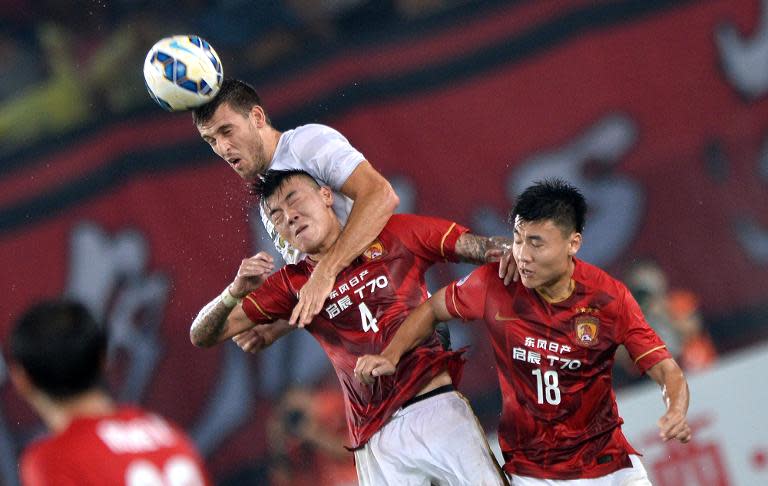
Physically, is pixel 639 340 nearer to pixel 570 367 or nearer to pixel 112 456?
pixel 570 367

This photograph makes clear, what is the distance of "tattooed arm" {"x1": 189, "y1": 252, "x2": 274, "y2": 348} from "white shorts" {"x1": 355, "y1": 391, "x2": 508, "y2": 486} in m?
0.68

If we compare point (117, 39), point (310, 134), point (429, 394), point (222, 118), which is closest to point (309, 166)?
point (310, 134)

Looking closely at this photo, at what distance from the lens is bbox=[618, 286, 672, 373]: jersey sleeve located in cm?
399

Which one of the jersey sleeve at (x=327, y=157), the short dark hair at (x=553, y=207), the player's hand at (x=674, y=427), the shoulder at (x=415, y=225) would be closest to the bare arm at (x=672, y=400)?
the player's hand at (x=674, y=427)

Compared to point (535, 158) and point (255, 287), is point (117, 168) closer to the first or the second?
point (535, 158)

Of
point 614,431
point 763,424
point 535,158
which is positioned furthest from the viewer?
point 535,158

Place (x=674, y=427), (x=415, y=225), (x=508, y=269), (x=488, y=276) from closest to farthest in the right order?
(x=674, y=427) < (x=508, y=269) < (x=488, y=276) < (x=415, y=225)

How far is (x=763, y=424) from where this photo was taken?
20.3 feet

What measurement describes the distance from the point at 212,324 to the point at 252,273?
0.32m

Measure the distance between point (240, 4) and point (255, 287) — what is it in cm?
362

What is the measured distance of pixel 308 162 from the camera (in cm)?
453

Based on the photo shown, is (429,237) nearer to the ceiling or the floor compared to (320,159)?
nearer to the floor

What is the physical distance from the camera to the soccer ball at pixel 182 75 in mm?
4578

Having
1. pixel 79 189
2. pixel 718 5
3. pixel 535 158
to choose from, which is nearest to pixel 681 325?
pixel 535 158
